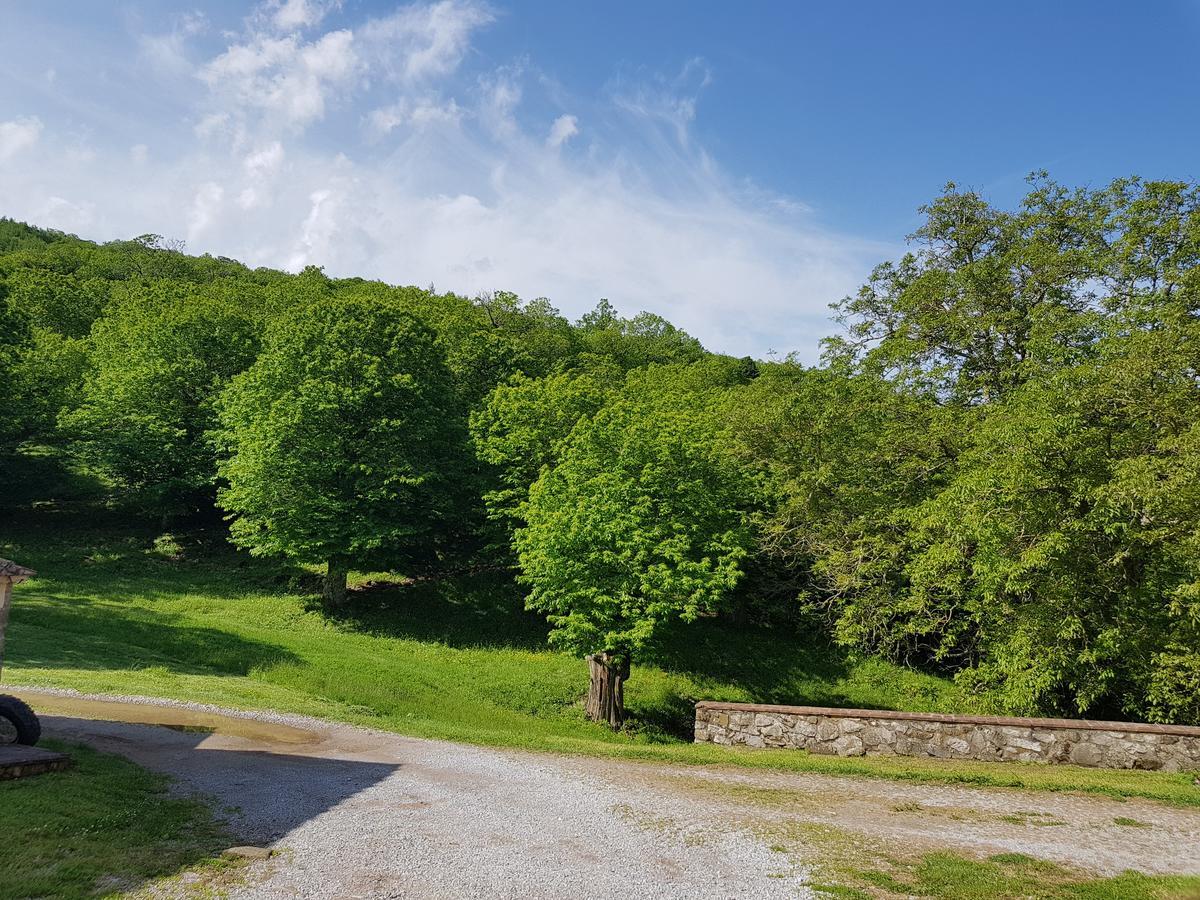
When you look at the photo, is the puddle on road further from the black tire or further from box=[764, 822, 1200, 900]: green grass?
box=[764, 822, 1200, 900]: green grass

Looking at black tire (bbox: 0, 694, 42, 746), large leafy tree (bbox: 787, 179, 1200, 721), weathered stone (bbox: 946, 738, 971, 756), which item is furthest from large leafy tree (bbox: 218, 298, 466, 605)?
weathered stone (bbox: 946, 738, 971, 756)

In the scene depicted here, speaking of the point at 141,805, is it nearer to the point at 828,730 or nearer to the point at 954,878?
the point at 954,878

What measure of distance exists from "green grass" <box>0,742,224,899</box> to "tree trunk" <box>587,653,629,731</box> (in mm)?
14543

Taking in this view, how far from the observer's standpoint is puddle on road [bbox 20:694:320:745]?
15.4m

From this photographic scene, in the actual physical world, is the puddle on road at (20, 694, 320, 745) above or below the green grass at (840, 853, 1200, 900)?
below

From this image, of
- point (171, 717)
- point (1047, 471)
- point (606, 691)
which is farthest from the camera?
point (606, 691)

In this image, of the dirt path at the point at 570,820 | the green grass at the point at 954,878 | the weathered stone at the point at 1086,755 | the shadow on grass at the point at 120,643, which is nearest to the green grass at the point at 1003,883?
the green grass at the point at 954,878

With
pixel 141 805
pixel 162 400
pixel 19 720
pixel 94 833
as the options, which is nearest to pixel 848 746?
pixel 141 805

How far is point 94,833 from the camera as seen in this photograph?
345 inches

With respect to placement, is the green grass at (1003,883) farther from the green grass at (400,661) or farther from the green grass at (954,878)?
the green grass at (400,661)

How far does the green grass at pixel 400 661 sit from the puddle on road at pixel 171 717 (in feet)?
4.19

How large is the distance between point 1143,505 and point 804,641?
58.0 feet

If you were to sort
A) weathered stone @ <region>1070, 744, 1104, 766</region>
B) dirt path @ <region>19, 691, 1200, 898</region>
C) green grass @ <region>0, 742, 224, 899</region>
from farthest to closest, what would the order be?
weathered stone @ <region>1070, 744, 1104, 766</region>
dirt path @ <region>19, 691, 1200, 898</region>
green grass @ <region>0, 742, 224, 899</region>

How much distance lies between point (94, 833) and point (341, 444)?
26.1 meters
